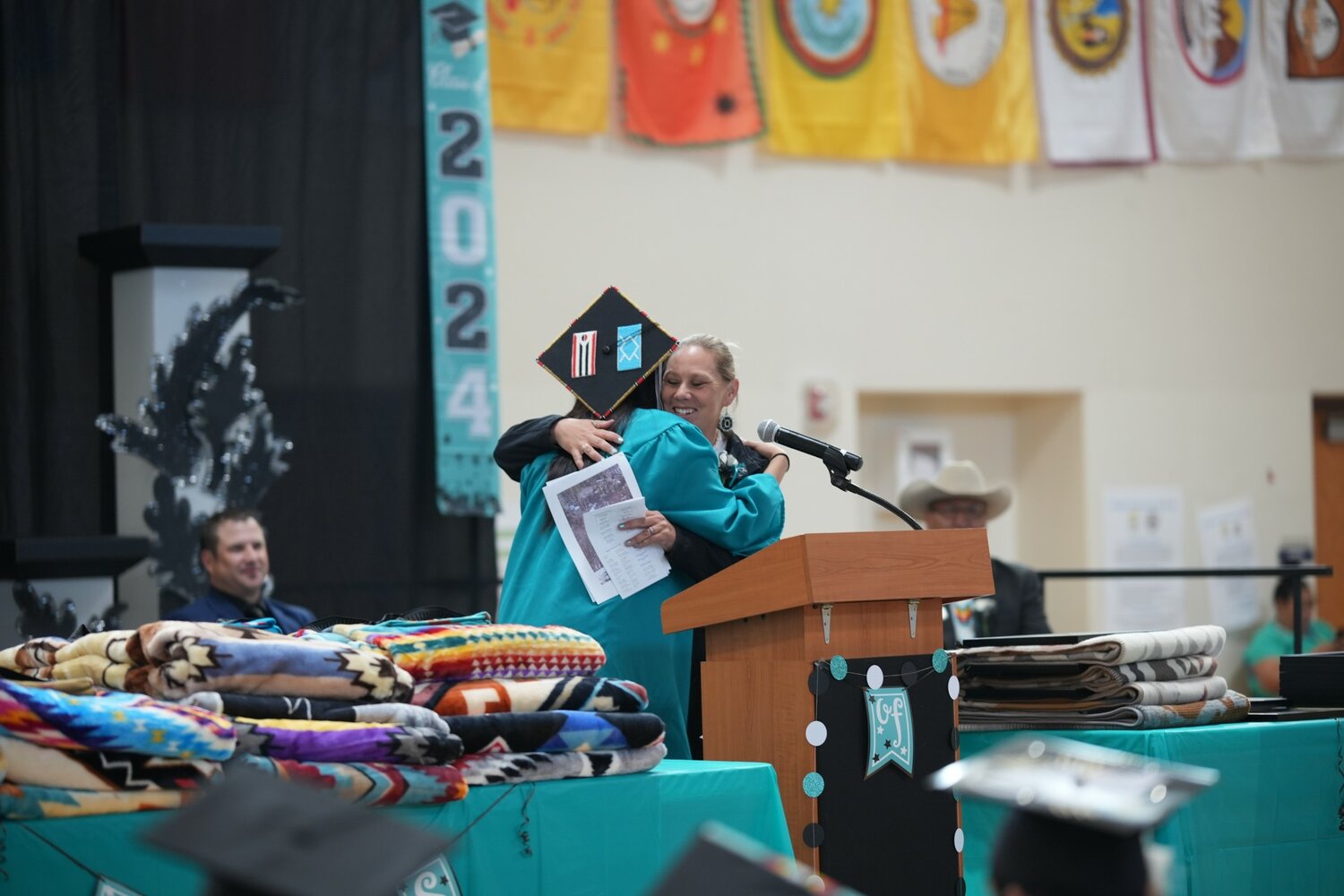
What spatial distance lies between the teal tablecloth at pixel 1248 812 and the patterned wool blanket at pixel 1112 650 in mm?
142

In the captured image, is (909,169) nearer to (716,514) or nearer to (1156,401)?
(1156,401)

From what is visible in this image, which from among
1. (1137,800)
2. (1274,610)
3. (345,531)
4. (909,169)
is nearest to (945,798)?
(1137,800)

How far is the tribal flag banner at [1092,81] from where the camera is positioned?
7715mm

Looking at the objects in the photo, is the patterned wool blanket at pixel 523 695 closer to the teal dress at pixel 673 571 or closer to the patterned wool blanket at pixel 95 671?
the patterned wool blanket at pixel 95 671

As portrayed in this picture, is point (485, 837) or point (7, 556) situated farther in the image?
point (7, 556)

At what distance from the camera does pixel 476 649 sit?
2.27m

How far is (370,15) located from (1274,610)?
17.2ft

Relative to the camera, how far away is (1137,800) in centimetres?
120

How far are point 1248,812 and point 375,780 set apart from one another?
1885 mm

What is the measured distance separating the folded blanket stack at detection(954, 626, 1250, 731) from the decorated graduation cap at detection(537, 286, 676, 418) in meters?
0.85

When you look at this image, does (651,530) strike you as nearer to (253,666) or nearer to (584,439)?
(584,439)

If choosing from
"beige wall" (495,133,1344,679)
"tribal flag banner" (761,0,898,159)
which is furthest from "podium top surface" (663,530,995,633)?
"tribal flag banner" (761,0,898,159)

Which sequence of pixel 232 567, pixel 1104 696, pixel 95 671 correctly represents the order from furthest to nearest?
pixel 232 567 < pixel 1104 696 < pixel 95 671

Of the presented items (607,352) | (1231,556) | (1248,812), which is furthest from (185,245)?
(1231,556)
